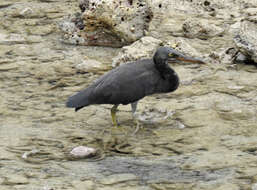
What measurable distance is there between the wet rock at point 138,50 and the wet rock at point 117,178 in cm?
312

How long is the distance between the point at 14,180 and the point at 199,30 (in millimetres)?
4896

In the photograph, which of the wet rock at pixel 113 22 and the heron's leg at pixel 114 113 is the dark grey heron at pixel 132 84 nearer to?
the heron's leg at pixel 114 113

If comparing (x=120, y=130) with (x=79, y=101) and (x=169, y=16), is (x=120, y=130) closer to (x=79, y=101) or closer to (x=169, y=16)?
(x=79, y=101)

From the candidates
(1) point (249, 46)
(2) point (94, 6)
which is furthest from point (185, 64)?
(2) point (94, 6)

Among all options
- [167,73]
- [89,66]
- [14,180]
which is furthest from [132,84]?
[89,66]

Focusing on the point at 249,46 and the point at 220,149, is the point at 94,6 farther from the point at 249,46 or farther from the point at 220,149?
the point at 220,149

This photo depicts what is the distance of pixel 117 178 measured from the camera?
181 inches

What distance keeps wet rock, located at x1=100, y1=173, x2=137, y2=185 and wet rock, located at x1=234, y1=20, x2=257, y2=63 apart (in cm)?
335

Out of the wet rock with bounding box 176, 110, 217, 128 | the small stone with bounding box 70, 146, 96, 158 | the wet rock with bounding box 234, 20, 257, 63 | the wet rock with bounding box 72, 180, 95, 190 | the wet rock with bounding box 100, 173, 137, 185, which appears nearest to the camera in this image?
the wet rock with bounding box 72, 180, 95, 190

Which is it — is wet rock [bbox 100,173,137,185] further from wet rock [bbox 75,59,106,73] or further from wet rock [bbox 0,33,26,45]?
wet rock [bbox 0,33,26,45]

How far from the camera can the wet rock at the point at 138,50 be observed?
761 cm

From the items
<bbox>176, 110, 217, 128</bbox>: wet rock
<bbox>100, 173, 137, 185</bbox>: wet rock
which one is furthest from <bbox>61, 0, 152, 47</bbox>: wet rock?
<bbox>100, 173, 137, 185</bbox>: wet rock

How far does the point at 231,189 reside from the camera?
14.0 ft

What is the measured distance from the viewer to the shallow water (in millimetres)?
4590
